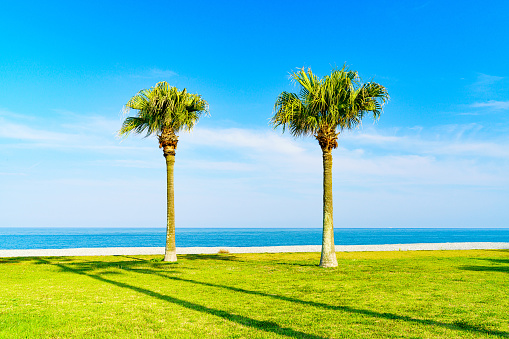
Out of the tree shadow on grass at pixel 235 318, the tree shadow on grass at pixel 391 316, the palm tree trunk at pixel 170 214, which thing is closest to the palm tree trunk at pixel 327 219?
the tree shadow on grass at pixel 391 316

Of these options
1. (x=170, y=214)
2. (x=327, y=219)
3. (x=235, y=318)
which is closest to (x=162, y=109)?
(x=170, y=214)

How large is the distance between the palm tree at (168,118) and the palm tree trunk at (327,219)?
28.9 ft

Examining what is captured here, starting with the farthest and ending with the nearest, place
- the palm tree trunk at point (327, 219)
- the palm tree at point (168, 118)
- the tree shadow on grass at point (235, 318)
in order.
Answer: the palm tree at point (168, 118)
the palm tree trunk at point (327, 219)
the tree shadow on grass at point (235, 318)

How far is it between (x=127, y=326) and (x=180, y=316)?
128 cm

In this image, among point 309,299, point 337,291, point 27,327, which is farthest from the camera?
point 337,291

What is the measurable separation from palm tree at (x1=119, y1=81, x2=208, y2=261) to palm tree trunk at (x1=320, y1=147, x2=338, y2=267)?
28.9 ft

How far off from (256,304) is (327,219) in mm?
10201

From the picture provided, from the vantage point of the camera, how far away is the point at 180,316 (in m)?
8.77

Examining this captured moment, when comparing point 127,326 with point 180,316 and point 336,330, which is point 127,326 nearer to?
point 180,316

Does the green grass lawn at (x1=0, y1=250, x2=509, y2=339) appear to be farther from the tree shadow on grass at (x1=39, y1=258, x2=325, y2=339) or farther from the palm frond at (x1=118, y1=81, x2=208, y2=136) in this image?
the palm frond at (x1=118, y1=81, x2=208, y2=136)

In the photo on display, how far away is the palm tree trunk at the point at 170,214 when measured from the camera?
898 inches

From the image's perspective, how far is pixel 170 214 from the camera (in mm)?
23234

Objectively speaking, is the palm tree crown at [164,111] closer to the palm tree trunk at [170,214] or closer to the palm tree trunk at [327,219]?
the palm tree trunk at [170,214]

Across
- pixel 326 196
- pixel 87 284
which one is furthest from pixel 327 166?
pixel 87 284
